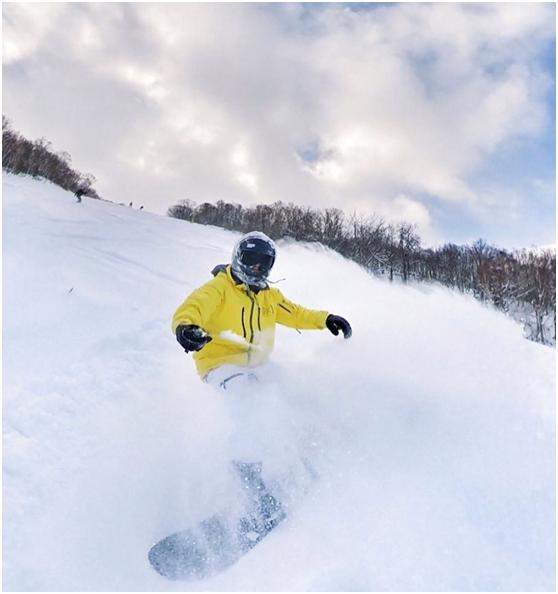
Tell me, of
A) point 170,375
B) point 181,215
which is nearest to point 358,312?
point 170,375

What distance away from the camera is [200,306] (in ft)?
9.64

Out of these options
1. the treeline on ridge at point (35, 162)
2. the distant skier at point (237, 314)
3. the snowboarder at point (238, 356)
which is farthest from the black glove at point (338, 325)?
the treeline on ridge at point (35, 162)

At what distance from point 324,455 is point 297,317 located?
1.14 m

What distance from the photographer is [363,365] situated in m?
3.41

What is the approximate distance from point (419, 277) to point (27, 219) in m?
26.0

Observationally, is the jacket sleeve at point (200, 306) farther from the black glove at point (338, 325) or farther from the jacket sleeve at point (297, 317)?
the black glove at point (338, 325)

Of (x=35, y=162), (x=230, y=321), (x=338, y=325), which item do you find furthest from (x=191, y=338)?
(x=35, y=162)

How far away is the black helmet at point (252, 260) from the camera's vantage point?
320 cm

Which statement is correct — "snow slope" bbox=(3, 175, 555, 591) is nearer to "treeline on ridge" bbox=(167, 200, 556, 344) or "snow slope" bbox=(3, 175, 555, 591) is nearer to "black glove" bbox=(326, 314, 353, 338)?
"black glove" bbox=(326, 314, 353, 338)

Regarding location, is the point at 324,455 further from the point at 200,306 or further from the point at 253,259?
the point at 253,259

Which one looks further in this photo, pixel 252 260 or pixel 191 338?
pixel 252 260

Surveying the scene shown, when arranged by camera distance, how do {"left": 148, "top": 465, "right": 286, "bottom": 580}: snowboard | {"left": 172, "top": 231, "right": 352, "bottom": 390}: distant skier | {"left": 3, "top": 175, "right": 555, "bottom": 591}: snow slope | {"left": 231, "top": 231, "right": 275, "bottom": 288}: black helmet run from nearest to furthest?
{"left": 3, "top": 175, "right": 555, "bottom": 591}: snow slope, {"left": 148, "top": 465, "right": 286, "bottom": 580}: snowboard, {"left": 172, "top": 231, "right": 352, "bottom": 390}: distant skier, {"left": 231, "top": 231, "right": 275, "bottom": 288}: black helmet

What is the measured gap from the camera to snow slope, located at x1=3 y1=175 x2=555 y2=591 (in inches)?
83.0

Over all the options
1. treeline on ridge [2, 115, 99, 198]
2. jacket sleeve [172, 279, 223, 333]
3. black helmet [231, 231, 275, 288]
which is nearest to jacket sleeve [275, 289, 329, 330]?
black helmet [231, 231, 275, 288]
